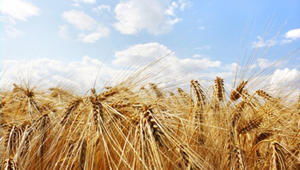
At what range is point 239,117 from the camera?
1845 millimetres

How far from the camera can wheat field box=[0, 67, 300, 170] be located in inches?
43.5

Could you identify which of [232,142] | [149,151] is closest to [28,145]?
[149,151]

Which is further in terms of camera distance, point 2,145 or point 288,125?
point 288,125

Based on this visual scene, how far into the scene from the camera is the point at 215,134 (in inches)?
69.7

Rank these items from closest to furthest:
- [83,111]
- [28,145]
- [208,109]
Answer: [83,111] → [28,145] → [208,109]

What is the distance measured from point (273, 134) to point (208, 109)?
612 millimetres

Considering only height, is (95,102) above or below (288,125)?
above

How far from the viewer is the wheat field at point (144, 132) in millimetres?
1104

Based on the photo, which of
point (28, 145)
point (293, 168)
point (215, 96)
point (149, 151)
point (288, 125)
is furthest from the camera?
point (288, 125)

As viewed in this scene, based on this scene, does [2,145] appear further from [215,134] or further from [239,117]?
[239,117]

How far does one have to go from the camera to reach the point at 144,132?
1.04 m

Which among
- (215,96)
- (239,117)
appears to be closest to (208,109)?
(215,96)

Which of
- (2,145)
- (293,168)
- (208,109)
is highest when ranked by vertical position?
(208,109)

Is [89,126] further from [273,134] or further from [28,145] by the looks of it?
[273,134]
